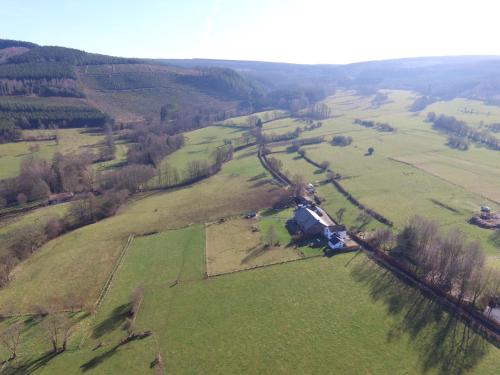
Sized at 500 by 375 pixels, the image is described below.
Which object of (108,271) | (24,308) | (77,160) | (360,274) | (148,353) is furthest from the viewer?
(77,160)

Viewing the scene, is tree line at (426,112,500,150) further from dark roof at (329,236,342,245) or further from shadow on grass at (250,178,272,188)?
dark roof at (329,236,342,245)

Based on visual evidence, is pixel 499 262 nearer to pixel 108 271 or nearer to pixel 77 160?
pixel 108 271

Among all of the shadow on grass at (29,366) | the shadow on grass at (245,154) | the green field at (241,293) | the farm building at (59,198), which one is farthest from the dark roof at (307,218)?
the farm building at (59,198)

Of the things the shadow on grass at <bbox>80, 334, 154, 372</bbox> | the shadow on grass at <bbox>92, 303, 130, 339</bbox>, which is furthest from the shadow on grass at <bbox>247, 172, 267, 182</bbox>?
the shadow on grass at <bbox>80, 334, 154, 372</bbox>

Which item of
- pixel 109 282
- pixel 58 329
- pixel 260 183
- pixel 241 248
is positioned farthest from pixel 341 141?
pixel 58 329

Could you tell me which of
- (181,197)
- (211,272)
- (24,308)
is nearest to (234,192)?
(181,197)
